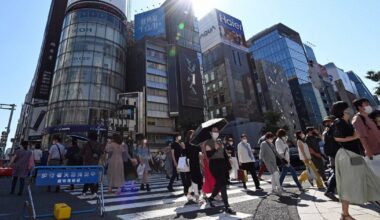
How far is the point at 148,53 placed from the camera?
155 ft

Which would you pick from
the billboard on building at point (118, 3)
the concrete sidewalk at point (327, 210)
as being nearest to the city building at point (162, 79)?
the billboard on building at point (118, 3)

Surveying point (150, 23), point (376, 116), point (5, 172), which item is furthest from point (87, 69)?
point (376, 116)

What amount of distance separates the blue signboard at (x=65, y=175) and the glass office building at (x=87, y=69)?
35.1 m

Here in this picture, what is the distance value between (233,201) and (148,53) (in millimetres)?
44961

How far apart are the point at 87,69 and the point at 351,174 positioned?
142ft

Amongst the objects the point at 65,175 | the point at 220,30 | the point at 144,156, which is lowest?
the point at 65,175

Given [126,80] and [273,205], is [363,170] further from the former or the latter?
[126,80]

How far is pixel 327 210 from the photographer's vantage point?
4.29m

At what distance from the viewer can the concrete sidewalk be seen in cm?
375

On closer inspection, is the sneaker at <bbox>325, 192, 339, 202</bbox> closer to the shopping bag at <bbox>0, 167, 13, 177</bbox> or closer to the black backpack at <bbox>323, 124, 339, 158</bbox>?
the black backpack at <bbox>323, 124, 339, 158</bbox>

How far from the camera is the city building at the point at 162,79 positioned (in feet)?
145

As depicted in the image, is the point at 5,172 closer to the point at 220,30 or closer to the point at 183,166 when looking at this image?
the point at 183,166

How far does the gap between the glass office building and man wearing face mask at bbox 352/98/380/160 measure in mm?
37618

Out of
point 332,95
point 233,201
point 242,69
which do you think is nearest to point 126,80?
point 242,69
